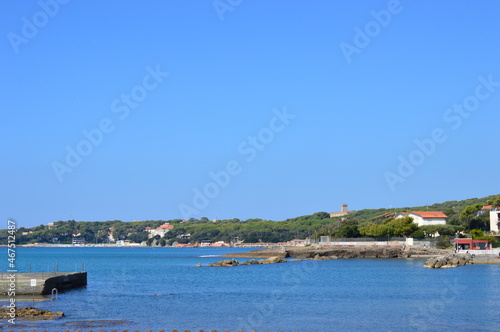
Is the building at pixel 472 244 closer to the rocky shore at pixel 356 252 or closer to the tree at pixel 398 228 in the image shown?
the rocky shore at pixel 356 252

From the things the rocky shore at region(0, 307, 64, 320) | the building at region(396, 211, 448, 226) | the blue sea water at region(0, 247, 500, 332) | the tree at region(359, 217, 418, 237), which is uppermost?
the building at region(396, 211, 448, 226)

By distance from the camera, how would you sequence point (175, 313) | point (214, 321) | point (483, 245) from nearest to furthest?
point (214, 321) → point (175, 313) → point (483, 245)

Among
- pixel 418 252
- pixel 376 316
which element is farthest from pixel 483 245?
pixel 376 316

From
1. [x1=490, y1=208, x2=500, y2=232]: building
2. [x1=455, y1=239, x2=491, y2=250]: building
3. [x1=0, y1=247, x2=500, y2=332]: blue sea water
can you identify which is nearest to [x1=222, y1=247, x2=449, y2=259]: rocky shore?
[x1=455, y1=239, x2=491, y2=250]: building

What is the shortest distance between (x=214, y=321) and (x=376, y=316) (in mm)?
9530

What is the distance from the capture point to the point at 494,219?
10819 cm

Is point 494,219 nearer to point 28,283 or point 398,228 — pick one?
point 398,228

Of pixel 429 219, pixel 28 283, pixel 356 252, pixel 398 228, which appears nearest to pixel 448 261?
pixel 356 252

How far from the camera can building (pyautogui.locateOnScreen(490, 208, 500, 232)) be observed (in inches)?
4227

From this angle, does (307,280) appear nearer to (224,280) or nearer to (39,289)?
(224,280)

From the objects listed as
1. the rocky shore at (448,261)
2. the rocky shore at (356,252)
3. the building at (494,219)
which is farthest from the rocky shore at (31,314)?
the building at (494,219)

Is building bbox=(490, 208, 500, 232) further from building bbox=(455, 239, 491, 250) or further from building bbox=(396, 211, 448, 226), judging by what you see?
building bbox=(396, 211, 448, 226)

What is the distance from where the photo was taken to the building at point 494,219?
352 feet

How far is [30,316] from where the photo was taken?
35688 mm
